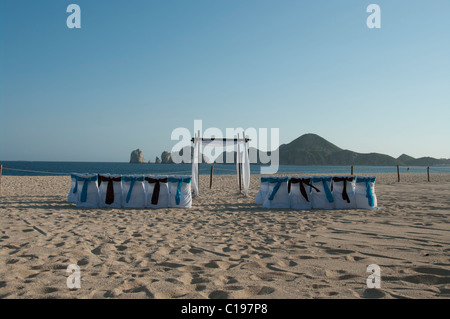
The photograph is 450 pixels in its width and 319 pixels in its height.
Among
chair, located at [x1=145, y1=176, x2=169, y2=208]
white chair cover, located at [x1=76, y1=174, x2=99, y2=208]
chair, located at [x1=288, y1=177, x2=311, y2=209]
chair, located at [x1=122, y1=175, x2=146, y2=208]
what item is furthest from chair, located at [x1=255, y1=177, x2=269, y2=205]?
white chair cover, located at [x1=76, y1=174, x2=99, y2=208]

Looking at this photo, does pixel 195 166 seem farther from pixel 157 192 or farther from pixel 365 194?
pixel 365 194

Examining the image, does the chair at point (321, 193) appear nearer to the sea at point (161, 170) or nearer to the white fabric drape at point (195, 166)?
the white fabric drape at point (195, 166)

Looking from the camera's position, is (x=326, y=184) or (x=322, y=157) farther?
(x=322, y=157)

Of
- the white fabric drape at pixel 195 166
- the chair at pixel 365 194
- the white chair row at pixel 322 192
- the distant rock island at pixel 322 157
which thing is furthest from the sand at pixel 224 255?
the distant rock island at pixel 322 157

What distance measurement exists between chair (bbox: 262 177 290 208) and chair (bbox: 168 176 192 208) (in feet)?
7.17

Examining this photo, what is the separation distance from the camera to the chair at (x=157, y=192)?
26.4ft

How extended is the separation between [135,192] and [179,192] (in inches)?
47.7

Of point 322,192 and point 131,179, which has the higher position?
point 131,179

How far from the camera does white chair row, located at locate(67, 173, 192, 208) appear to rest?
809cm

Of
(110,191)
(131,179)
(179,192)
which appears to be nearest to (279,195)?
(179,192)

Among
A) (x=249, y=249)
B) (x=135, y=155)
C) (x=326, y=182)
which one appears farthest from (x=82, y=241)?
(x=135, y=155)

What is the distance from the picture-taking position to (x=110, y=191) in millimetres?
8125

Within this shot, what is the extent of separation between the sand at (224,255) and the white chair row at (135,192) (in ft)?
4.31
